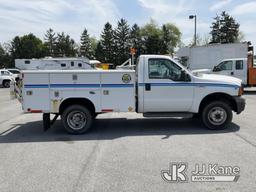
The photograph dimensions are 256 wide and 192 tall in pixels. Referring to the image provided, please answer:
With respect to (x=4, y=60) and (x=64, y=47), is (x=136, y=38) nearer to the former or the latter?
(x=64, y=47)

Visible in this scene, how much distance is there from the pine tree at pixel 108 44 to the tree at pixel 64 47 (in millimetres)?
9843

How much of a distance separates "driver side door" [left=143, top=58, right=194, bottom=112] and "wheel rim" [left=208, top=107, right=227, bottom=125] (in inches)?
27.3

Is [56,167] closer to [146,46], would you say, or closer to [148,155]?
[148,155]

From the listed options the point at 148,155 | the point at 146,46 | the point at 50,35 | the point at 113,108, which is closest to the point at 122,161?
the point at 148,155

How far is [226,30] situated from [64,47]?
4151cm

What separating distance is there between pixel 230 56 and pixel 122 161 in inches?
751

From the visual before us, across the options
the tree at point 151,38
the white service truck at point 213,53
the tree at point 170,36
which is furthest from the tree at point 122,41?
the white service truck at point 213,53

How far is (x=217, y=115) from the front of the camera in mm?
7957

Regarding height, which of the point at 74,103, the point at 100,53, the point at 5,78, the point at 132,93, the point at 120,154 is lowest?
the point at 120,154

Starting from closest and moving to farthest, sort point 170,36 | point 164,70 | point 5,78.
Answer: point 164,70
point 5,78
point 170,36

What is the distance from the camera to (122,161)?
18.0 ft

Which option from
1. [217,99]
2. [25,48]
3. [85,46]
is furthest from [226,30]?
[217,99]

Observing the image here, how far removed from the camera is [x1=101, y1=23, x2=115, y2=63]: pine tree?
7550 centimetres

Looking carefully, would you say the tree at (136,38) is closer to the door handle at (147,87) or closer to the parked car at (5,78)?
the parked car at (5,78)
